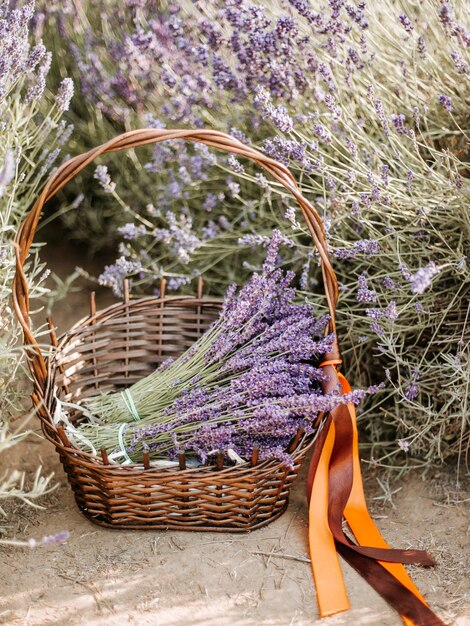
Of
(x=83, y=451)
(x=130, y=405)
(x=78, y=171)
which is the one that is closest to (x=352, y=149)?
(x=78, y=171)

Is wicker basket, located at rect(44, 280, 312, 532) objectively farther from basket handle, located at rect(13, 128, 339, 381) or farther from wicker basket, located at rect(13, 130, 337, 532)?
basket handle, located at rect(13, 128, 339, 381)

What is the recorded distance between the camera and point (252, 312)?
163cm

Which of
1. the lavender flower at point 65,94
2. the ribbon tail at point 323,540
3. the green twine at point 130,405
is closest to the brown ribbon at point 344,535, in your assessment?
the ribbon tail at point 323,540

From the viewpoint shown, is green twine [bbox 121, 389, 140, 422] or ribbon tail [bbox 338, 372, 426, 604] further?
green twine [bbox 121, 389, 140, 422]

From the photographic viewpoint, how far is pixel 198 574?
4.51 feet

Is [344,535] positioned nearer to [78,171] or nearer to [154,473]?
[154,473]

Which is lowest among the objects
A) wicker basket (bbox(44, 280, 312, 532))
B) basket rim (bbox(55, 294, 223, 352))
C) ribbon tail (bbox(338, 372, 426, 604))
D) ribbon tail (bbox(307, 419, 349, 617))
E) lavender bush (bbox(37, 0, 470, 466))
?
ribbon tail (bbox(338, 372, 426, 604))

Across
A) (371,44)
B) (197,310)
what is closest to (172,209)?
(197,310)

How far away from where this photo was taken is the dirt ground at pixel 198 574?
1.29m

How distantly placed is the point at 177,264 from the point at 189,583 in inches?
42.9

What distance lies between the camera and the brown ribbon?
1.33 metres

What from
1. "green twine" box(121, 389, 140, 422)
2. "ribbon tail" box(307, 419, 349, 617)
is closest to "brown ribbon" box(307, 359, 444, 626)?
"ribbon tail" box(307, 419, 349, 617)

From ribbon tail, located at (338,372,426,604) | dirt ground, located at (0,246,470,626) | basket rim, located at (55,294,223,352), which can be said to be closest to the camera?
dirt ground, located at (0,246,470,626)

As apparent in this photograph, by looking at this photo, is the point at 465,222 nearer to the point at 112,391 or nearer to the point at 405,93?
the point at 405,93
